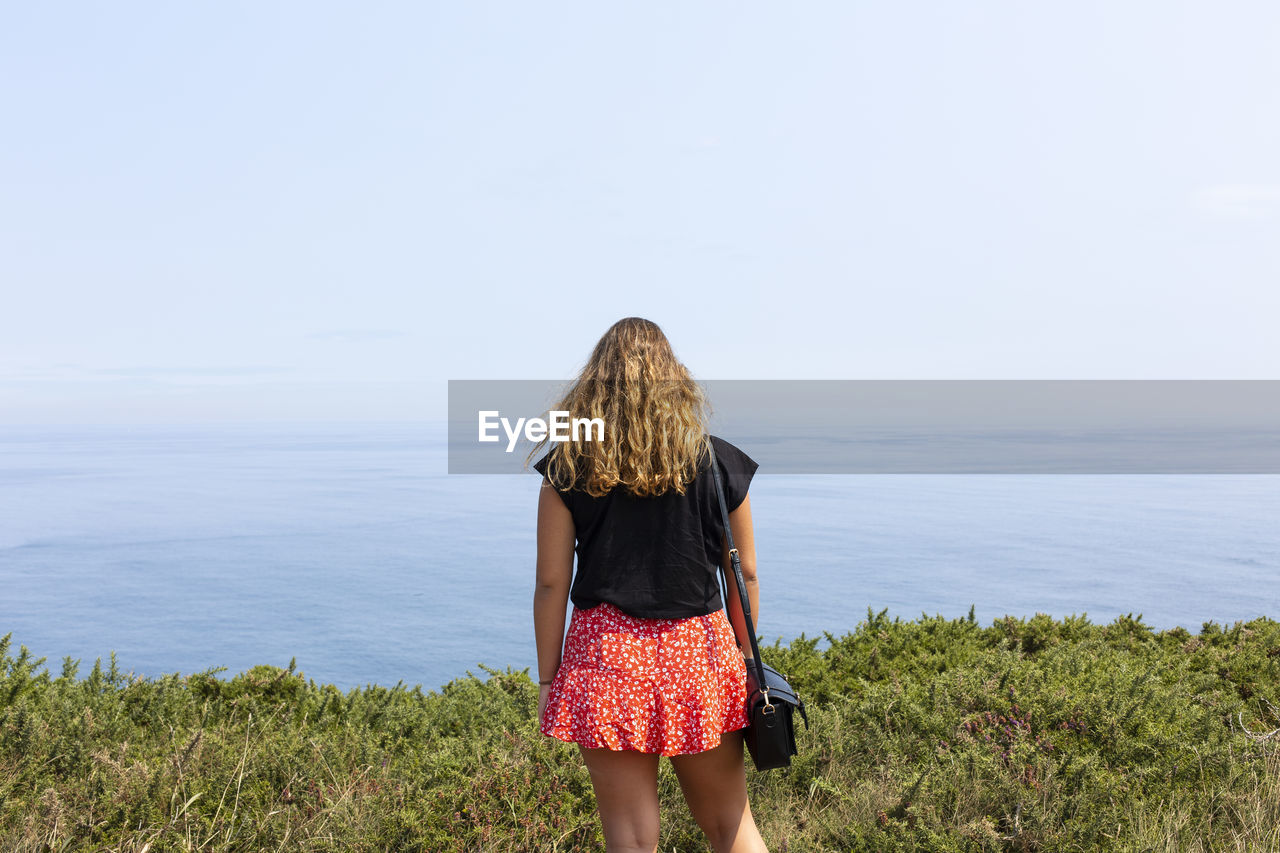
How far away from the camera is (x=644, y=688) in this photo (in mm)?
3250

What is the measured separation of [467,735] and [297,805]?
1.12 metres

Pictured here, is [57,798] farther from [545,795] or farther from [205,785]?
[545,795]

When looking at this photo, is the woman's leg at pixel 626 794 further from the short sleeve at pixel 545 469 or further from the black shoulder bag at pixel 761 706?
the short sleeve at pixel 545 469

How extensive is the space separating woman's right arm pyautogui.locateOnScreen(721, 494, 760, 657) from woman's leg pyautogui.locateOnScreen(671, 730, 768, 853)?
0.37 m

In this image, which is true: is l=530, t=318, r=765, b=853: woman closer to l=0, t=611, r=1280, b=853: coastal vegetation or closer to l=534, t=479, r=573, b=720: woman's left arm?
l=534, t=479, r=573, b=720: woman's left arm

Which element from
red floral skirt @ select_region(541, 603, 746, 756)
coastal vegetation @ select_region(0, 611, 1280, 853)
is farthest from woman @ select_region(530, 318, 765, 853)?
coastal vegetation @ select_region(0, 611, 1280, 853)

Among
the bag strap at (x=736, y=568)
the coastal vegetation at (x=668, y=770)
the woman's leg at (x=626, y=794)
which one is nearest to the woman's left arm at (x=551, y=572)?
the woman's leg at (x=626, y=794)

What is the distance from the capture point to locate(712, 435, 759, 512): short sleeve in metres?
3.39

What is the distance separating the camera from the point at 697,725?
3250 millimetres

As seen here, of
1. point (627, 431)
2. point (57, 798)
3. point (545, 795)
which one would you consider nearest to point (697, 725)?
point (627, 431)

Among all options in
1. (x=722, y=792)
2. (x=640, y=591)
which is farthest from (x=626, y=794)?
(x=640, y=591)

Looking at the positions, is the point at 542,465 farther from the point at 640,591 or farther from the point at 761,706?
the point at 761,706

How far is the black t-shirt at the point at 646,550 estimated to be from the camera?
3.26 meters

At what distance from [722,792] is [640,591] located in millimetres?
835
